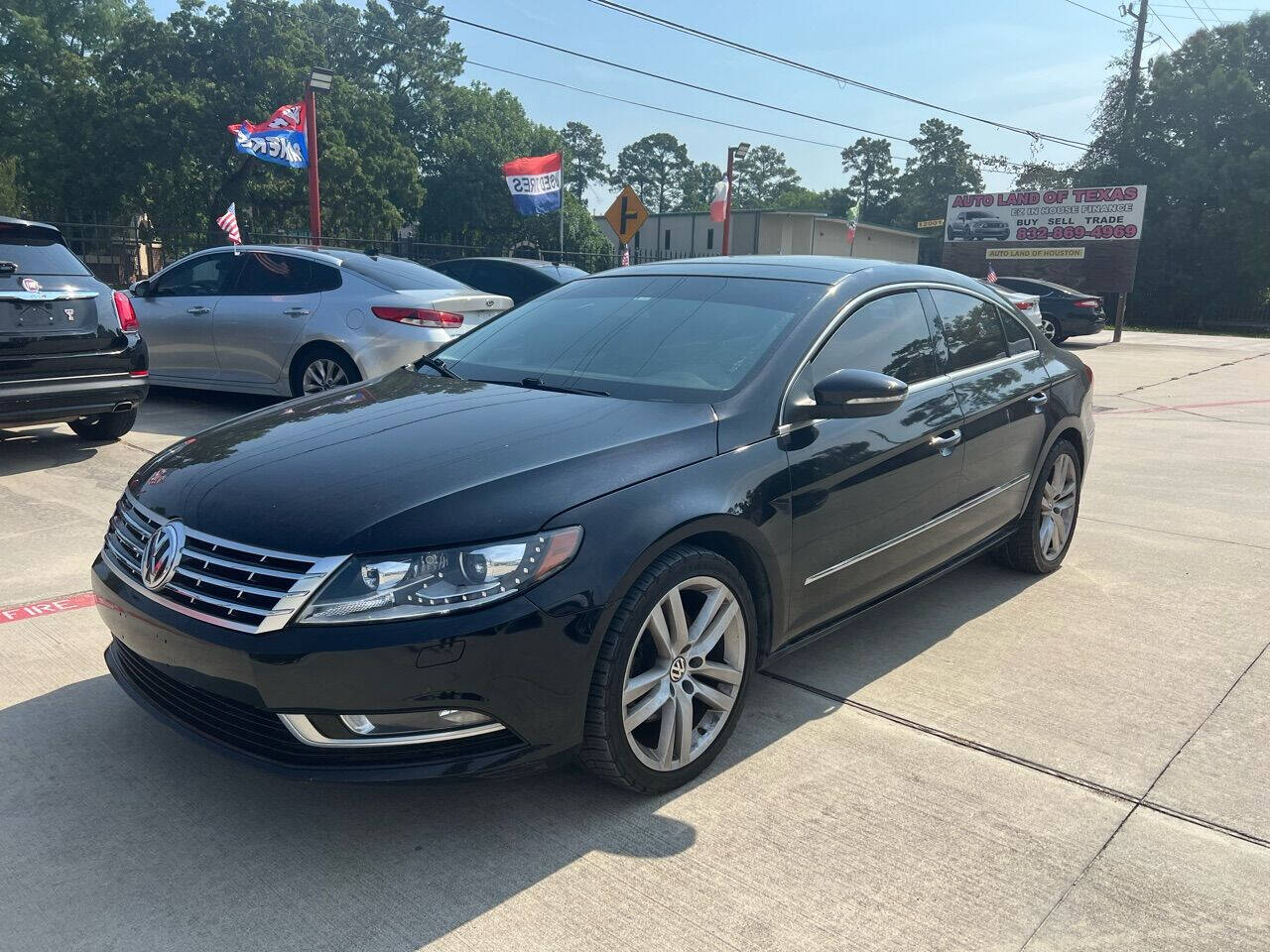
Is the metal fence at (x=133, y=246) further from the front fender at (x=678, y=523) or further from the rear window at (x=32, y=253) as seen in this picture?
the front fender at (x=678, y=523)

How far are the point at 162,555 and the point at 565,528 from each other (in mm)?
1115

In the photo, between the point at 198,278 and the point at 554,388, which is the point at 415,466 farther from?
the point at 198,278

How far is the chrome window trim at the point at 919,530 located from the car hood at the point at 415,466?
0.70m

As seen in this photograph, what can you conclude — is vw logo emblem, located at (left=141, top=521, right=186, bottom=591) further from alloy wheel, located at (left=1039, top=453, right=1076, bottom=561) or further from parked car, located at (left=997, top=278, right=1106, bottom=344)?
parked car, located at (left=997, top=278, right=1106, bottom=344)

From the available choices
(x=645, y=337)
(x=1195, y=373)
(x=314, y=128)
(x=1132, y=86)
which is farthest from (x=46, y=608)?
(x=1132, y=86)

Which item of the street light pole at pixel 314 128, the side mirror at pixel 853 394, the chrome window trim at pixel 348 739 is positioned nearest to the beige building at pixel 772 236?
the street light pole at pixel 314 128

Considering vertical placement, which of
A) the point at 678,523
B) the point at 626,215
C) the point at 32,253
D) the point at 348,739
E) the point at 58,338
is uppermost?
the point at 626,215

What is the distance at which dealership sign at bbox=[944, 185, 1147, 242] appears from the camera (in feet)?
93.6

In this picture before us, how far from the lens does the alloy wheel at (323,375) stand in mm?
8347

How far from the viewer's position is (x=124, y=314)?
697 centimetres

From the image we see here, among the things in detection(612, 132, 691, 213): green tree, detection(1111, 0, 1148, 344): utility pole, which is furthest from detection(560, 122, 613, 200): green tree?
detection(1111, 0, 1148, 344): utility pole

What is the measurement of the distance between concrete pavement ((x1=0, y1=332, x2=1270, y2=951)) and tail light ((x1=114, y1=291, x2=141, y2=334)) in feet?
9.98

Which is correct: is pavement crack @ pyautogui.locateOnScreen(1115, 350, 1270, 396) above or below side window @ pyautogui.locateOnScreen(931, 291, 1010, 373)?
below

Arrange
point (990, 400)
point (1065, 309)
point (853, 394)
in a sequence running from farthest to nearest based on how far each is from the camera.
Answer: point (1065, 309), point (990, 400), point (853, 394)
